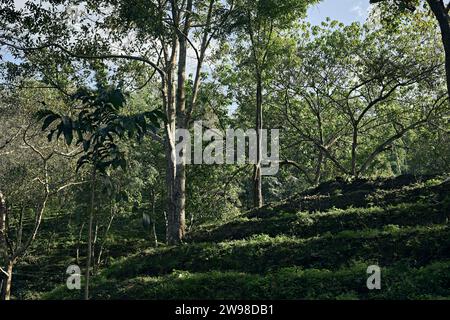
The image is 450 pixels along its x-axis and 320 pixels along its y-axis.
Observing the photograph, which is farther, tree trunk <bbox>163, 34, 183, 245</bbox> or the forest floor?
→ tree trunk <bbox>163, 34, 183, 245</bbox>

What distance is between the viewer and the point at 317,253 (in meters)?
10.9

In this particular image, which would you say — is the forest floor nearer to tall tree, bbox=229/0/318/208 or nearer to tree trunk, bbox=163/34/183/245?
tree trunk, bbox=163/34/183/245

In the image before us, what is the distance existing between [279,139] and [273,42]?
7914 mm

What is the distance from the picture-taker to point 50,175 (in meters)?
19.4

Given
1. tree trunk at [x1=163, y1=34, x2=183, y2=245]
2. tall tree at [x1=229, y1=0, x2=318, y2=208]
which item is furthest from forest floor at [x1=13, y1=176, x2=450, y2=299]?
tall tree at [x1=229, y1=0, x2=318, y2=208]

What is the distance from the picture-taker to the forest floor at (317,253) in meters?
8.88

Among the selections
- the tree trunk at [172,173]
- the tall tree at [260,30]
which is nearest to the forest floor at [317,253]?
the tree trunk at [172,173]

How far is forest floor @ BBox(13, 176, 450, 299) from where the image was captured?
888cm

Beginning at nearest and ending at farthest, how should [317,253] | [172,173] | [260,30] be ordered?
1. [317,253]
2. [172,173]
3. [260,30]

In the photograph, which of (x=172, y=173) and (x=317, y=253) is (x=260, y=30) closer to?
(x=172, y=173)

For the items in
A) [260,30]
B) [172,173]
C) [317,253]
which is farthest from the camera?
[260,30]

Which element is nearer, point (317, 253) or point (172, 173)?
point (317, 253)

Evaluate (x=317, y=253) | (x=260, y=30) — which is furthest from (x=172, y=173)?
(x=260, y=30)
